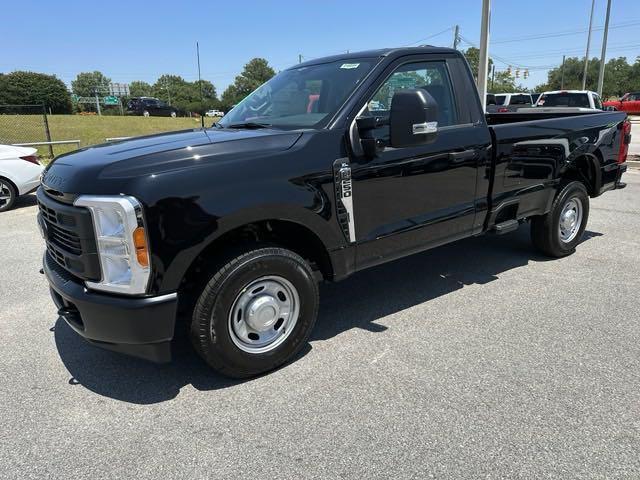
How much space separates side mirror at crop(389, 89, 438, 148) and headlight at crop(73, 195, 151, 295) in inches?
65.7

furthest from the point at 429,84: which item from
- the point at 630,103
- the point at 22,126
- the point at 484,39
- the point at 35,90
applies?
the point at 35,90

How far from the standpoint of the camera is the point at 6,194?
27.5 feet

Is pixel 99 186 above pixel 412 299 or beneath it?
above

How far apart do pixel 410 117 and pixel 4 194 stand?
786 centimetres

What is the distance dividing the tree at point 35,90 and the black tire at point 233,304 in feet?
189

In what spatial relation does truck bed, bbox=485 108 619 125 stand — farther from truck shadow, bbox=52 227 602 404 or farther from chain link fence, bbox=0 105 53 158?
chain link fence, bbox=0 105 53 158

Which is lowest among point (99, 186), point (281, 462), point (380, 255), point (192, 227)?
point (281, 462)

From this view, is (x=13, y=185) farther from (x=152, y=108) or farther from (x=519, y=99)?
(x=152, y=108)

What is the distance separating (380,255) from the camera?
11.8 feet

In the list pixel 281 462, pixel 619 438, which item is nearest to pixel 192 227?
pixel 281 462

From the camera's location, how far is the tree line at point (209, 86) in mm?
52369

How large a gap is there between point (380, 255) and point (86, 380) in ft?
6.97

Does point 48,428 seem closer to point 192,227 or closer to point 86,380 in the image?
point 86,380

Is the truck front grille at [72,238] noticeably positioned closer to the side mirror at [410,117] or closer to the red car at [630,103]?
the side mirror at [410,117]
